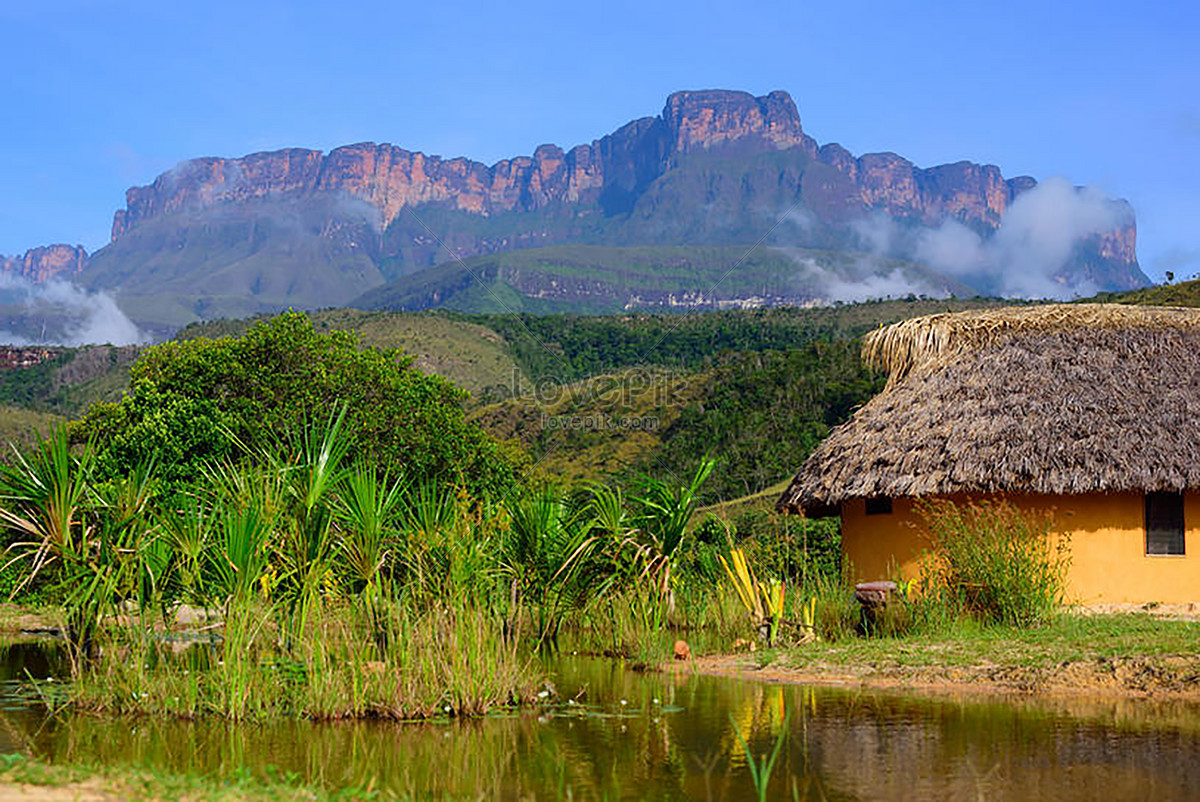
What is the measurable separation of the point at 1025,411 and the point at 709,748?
31.0 feet

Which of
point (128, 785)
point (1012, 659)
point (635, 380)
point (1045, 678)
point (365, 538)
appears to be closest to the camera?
point (128, 785)

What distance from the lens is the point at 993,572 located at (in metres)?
12.4

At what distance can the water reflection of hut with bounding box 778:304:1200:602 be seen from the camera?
1451cm

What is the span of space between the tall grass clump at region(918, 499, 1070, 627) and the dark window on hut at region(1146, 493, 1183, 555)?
6.75 feet

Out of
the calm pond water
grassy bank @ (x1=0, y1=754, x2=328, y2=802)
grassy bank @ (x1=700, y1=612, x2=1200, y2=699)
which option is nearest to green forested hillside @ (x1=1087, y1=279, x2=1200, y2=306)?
grassy bank @ (x1=700, y1=612, x2=1200, y2=699)

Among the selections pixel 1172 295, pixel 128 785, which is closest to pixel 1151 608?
pixel 128 785

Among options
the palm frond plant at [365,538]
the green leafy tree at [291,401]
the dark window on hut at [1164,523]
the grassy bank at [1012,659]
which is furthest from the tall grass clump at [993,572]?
the green leafy tree at [291,401]

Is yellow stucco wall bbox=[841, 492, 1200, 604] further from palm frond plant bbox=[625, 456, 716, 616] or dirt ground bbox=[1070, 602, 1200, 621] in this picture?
palm frond plant bbox=[625, 456, 716, 616]

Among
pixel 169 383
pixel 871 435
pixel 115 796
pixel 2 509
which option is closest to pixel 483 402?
pixel 169 383

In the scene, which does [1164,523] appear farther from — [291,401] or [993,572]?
[291,401]

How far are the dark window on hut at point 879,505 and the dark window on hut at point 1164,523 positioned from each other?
3.13 m

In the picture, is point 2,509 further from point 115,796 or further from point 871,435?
point 871,435

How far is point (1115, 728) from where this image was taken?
8031 mm

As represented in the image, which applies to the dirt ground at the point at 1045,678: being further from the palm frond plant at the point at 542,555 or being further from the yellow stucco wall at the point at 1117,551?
the yellow stucco wall at the point at 1117,551
